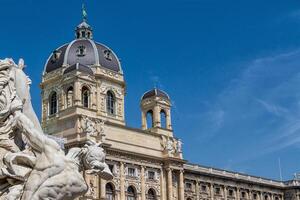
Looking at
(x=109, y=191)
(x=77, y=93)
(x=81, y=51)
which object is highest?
(x=81, y=51)

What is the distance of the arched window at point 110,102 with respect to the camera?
182 feet

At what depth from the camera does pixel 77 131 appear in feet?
156

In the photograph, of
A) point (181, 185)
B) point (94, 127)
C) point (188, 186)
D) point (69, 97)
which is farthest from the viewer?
point (188, 186)

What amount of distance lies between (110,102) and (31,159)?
50745 mm

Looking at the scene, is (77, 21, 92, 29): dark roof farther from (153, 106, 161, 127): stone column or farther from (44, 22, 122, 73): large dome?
(153, 106, 161, 127): stone column

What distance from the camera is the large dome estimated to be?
5644 cm

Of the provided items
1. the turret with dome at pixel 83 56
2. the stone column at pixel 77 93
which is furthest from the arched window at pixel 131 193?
the turret with dome at pixel 83 56

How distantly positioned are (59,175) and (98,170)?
43cm

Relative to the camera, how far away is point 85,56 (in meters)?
56.8

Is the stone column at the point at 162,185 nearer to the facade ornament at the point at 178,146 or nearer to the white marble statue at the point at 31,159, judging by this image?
the facade ornament at the point at 178,146

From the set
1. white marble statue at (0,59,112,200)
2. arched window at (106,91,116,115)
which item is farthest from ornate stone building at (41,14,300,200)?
white marble statue at (0,59,112,200)

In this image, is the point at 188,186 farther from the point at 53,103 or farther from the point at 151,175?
the point at 53,103

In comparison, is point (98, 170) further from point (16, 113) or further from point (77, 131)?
point (77, 131)

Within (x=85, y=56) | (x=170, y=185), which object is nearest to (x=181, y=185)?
(x=170, y=185)
